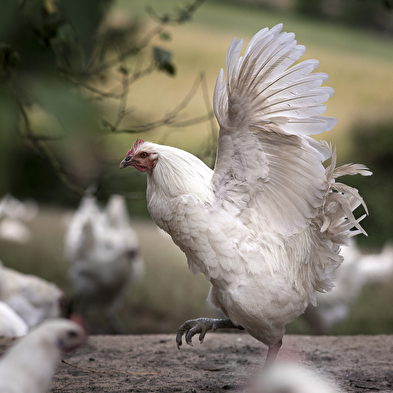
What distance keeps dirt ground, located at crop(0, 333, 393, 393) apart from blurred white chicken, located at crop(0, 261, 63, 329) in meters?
0.94

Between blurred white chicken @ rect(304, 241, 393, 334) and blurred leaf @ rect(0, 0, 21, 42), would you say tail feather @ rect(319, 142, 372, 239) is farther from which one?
blurred white chicken @ rect(304, 241, 393, 334)

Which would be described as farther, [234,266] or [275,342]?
[275,342]

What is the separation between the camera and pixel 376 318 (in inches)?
190

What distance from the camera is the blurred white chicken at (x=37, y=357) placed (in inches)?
46.0

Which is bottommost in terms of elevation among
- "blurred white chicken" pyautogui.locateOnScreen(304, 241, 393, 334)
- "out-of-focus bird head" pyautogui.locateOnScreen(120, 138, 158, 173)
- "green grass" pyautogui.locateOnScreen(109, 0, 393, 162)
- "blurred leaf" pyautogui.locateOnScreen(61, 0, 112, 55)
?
"blurred white chicken" pyautogui.locateOnScreen(304, 241, 393, 334)

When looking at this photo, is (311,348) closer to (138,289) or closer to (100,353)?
(100,353)

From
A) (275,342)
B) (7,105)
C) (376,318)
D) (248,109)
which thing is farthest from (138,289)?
(7,105)

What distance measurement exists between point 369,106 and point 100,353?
4928 mm

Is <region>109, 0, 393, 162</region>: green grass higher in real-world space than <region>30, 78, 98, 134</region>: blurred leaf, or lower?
higher

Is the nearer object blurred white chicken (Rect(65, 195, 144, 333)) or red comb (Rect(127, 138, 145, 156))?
red comb (Rect(127, 138, 145, 156))

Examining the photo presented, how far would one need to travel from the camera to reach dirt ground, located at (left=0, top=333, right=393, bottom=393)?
190 centimetres

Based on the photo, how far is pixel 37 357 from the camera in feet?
4.03

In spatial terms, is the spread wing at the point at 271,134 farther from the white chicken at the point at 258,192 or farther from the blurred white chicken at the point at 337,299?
the blurred white chicken at the point at 337,299

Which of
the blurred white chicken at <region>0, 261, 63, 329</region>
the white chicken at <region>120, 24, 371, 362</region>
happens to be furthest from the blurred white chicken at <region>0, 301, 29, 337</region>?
the white chicken at <region>120, 24, 371, 362</region>
